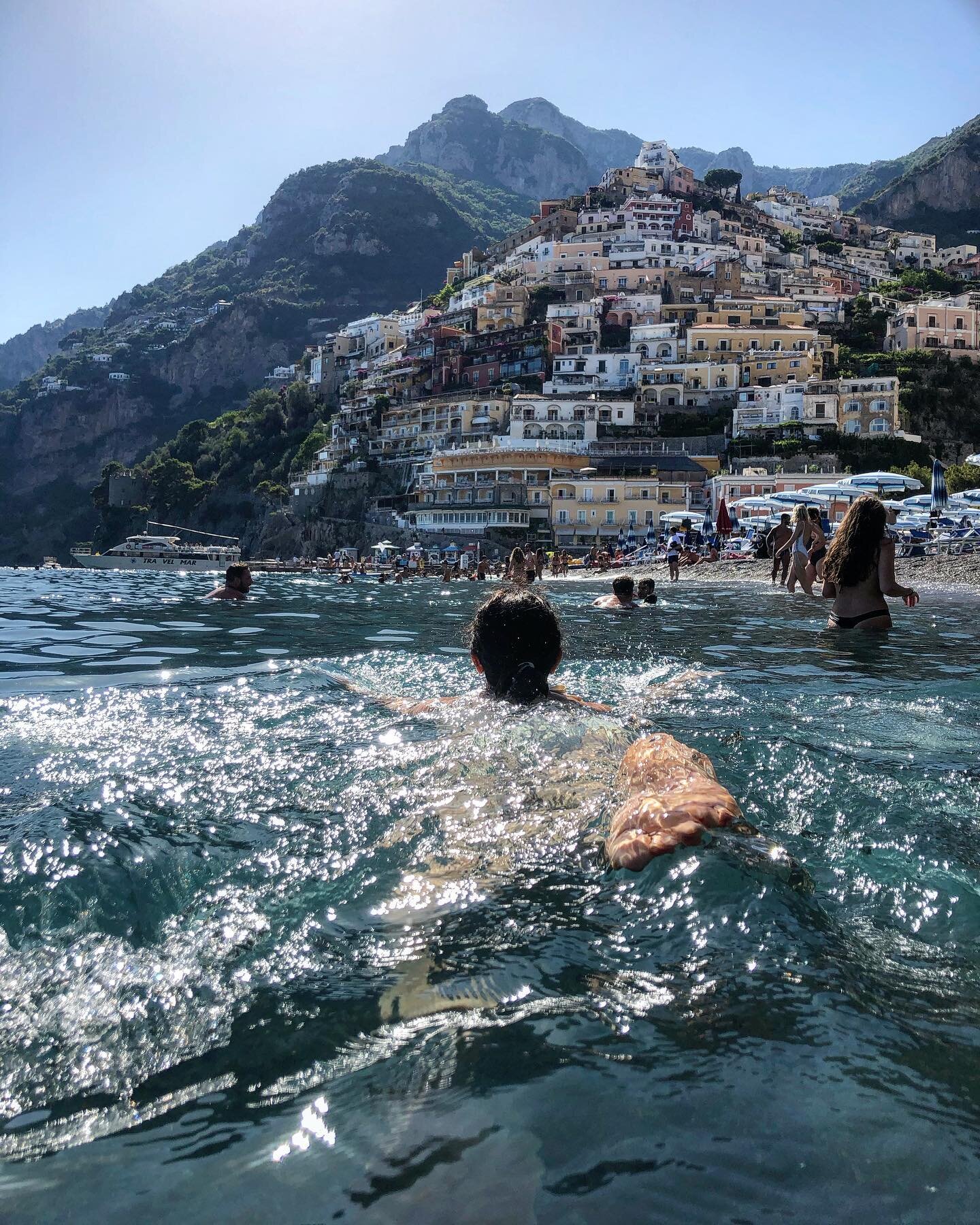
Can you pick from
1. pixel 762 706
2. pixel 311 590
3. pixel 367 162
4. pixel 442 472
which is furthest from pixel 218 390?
pixel 762 706

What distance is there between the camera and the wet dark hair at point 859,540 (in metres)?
8.16

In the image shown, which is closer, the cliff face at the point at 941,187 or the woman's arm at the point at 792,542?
the woman's arm at the point at 792,542

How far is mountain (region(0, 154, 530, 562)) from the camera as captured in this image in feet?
425

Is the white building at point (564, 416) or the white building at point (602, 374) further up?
the white building at point (602, 374)

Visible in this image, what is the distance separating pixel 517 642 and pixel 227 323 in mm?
154219

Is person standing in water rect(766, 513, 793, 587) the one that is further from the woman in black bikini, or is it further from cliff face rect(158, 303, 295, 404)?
cliff face rect(158, 303, 295, 404)

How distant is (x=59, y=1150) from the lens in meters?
1.53

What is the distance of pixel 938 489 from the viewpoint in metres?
29.3

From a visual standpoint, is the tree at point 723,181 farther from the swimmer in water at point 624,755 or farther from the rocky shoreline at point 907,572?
the swimmer in water at point 624,755

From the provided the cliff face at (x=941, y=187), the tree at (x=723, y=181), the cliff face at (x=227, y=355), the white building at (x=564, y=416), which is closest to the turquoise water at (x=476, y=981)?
the white building at (x=564, y=416)

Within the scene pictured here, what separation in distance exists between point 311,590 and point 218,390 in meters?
127

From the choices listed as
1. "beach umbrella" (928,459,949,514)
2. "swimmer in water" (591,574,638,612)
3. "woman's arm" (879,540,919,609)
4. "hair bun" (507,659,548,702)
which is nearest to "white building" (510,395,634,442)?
"beach umbrella" (928,459,949,514)

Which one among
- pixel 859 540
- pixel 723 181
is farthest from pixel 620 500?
pixel 723 181

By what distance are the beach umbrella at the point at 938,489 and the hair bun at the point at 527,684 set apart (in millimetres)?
29067
